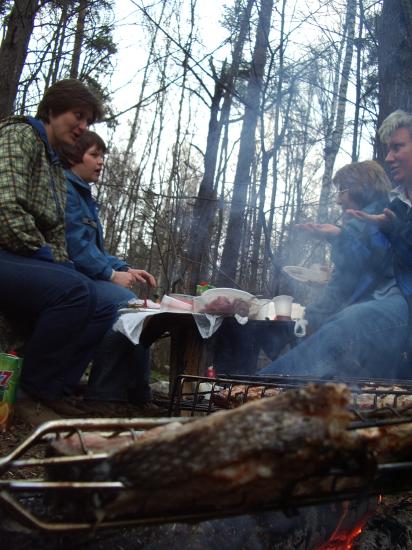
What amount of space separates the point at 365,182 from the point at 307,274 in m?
0.91

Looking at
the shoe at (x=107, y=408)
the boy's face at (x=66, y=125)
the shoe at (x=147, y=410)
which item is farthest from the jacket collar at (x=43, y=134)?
the shoe at (x=147, y=410)

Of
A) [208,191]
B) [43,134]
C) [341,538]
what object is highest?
[208,191]

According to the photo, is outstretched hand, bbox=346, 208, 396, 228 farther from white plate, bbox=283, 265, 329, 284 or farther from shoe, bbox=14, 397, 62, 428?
shoe, bbox=14, 397, 62, 428

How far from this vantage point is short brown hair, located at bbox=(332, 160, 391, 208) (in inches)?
152

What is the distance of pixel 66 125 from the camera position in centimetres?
334

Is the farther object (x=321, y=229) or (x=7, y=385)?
(x=321, y=229)

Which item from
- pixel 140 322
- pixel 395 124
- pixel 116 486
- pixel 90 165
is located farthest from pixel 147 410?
pixel 116 486

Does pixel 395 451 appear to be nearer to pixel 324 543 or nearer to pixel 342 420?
pixel 342 420

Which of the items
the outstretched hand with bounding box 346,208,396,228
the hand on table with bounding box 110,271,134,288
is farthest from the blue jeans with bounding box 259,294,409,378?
the hand on table with bounding box 110,271,134,288

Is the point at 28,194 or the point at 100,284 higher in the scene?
the point at 28,194

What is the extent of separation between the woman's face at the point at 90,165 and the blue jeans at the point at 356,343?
218cm

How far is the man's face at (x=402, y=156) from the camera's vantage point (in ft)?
11.0

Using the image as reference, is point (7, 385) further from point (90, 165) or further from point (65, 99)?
point (90, 165)

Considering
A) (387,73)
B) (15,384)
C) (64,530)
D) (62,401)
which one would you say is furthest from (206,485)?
(387,73)
